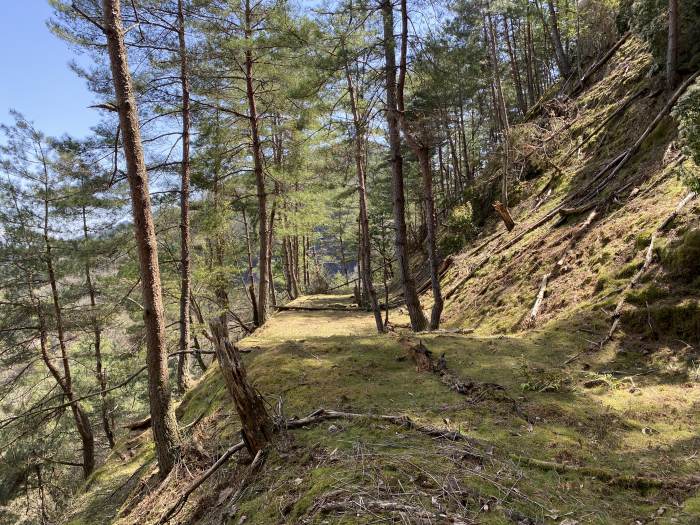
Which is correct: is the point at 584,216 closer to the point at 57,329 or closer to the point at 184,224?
the point at 184,224

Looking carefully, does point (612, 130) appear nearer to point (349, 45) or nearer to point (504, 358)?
point (349, 45)

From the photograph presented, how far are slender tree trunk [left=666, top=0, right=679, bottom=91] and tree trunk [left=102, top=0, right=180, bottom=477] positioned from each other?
9.50 meters

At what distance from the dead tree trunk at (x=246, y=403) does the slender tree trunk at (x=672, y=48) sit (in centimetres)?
1000

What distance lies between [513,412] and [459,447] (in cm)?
120

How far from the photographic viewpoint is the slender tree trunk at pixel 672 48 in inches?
306

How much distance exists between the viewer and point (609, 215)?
7781mm

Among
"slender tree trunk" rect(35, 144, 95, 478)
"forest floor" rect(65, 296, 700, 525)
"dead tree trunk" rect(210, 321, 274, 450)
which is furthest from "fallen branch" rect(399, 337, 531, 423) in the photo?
"slender tree trunk" rect(35, 144, 95, 478)

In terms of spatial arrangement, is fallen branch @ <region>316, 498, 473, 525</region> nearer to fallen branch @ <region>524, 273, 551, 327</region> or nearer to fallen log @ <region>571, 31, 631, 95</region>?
fallen branch @ <region>524, 273, 551, 327</region>

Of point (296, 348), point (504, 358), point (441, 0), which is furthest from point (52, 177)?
point (504, 358)

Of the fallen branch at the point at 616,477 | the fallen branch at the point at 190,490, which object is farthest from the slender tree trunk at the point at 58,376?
the fallen branch at the point at 616,477

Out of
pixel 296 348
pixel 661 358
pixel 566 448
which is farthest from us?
pixel 296 348

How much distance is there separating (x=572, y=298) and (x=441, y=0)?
5692 mm

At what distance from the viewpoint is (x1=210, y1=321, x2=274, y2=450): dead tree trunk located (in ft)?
10.5

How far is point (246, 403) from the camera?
10.5 ft
